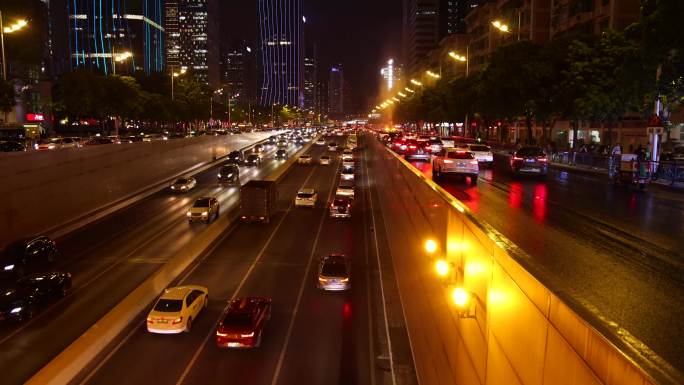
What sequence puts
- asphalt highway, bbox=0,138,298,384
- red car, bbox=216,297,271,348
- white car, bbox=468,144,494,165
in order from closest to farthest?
asphalt highway, bbox=0,138,298,384 → red car, bbox=216,297,271,348 → white car, bbox=468,144,494,165

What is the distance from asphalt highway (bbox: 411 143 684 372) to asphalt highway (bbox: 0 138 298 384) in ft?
54.9

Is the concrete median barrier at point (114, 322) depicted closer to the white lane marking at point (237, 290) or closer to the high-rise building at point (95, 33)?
the white lane marking at point (237, 290)

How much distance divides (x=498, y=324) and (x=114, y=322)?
19423mm

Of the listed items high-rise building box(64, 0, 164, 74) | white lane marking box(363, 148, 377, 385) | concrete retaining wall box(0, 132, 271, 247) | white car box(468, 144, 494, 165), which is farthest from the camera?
high-rise building box(64, 0, 164, 74)

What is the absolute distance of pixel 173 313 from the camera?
23156mm

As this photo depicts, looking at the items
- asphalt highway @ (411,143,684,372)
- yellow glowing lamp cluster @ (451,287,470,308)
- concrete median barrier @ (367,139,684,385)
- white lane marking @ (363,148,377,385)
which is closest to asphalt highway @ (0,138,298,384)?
white lane marking @ (363,148,377,385)

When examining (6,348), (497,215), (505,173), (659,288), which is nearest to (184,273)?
(6,348)

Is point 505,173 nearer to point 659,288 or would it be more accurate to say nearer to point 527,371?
point 659,288

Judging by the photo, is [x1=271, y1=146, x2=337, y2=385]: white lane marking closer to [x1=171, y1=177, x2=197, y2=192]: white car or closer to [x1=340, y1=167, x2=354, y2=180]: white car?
[x1=340, y1=167, x2=354, y2=180]: white car

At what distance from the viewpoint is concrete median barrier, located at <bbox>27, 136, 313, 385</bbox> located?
1925 cm

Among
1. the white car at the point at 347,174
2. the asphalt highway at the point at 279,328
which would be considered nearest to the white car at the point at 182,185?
the asphalt highway at the point at 279,328

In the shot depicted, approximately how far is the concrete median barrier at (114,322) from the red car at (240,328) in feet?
14.2

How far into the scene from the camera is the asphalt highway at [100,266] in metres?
21.8

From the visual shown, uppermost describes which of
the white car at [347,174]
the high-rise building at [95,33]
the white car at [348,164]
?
the high-rise building at [95,33]
